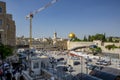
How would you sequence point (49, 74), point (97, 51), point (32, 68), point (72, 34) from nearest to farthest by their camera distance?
point (49, 74)
point (32, 68)
point (72, 34)
point (97, 51)

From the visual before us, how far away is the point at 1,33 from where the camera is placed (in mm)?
24766

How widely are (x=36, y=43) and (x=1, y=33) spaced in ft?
303

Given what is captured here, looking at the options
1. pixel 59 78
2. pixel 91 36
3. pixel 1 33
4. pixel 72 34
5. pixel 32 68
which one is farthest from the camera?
pixel 91 36

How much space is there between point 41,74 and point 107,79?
6.52 meters

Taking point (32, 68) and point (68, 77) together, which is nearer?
point (68, 77)

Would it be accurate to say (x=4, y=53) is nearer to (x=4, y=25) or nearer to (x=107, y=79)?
(x=4, y=25)

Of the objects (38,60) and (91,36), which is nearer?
(38,60)

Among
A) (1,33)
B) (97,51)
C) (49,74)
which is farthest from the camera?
(97,51)

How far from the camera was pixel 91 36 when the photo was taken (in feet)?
348

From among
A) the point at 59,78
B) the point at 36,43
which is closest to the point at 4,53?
the point at 59,78

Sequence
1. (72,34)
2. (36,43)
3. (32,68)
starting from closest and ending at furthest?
1. (32,68)
2. (72,34)
3. (36,43)

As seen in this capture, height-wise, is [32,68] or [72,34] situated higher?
[72,34]

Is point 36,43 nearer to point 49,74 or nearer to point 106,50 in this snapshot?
point 106,50

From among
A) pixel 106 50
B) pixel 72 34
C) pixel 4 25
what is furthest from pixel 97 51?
pixel 4 25
